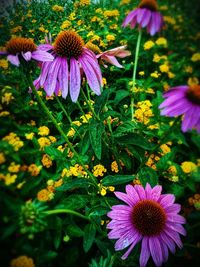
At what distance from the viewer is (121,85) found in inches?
56.2

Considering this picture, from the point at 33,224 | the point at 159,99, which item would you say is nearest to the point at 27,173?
the point at 33,224

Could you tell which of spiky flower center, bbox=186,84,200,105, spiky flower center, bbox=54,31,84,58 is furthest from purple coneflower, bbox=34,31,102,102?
spiky flower center, bbox=186,84,200,105

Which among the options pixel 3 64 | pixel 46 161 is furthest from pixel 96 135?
pixel 3 64

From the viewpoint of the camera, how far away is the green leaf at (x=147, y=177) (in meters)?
0.90

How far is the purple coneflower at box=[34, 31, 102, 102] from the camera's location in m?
0.79

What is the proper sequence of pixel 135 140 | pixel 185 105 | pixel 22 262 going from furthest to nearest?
pixel 135 140
pixel 185 105
pixel 22 262

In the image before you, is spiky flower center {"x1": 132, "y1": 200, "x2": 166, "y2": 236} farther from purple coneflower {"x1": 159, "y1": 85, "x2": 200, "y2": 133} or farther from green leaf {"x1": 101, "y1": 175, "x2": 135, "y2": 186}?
purple coneflower {"x1": 159, "y1": 85, "x2": 200, "y2": 133}

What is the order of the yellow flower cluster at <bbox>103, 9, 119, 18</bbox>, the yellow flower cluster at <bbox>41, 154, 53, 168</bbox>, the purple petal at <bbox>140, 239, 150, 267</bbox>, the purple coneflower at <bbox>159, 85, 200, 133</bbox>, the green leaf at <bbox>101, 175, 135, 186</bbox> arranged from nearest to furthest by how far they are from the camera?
the purple coneflower at <bbox>159, 85, 200, 133</bbox>, the purple petal at <bbox>140, 239, 150, 267</bbox>, the green leaf at <bbox>101, 175, 135, 186</bbox>, the yellow flower cluster at <bbox>41, 154, 53, 168</bbox>, the yellow flower cluster at <bbox>103, 9, 119, 18</bbox>

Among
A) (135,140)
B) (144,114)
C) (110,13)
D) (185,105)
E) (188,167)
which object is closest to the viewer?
(185,105)

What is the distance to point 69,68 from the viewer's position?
845 millimetres

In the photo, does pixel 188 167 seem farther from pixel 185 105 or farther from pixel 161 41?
pixel 161 41

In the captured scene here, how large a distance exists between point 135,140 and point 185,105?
25 cm

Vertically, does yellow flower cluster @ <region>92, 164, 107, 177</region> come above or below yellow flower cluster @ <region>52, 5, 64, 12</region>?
below

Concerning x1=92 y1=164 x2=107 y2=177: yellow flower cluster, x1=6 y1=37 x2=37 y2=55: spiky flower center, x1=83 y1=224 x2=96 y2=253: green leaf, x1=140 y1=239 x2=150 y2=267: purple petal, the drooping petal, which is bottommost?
x1=83 y1=224 x2=96 y2=253: green leaf
